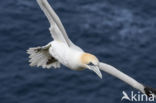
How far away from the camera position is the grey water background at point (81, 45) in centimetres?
4584

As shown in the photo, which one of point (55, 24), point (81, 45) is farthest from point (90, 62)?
point (81, 45)

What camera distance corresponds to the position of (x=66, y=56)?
24.7 meters

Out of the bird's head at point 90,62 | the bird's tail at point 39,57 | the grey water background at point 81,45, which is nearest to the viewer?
the bird's head at point 90,62

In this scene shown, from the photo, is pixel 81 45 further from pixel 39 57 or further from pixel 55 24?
pixel 55 24

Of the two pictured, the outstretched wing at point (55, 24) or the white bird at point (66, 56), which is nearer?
the white bird at point (66, 56)

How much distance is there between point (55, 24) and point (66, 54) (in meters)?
2.66

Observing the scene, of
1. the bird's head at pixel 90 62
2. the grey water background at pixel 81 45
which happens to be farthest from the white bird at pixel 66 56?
the grey water background at pixel 81 45

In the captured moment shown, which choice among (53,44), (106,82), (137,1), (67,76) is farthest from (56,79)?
(53,44)

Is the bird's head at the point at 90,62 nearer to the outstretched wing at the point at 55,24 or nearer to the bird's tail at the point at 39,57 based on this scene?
the outstretched wing at the point at 55,24

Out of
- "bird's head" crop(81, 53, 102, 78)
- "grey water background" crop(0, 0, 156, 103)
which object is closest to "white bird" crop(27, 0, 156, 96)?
"bird's head" crop(81, 53, 102, 78)

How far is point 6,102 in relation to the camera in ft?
149

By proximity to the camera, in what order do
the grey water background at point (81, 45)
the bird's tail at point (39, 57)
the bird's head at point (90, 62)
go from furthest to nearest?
the grey water background at point (81, 45)
the bird's tail at point (39, 57)
the bird's head at point (90, 62)

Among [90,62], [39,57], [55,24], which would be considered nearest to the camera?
[90,62]

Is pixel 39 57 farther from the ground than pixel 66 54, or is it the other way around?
pixel 39 57
